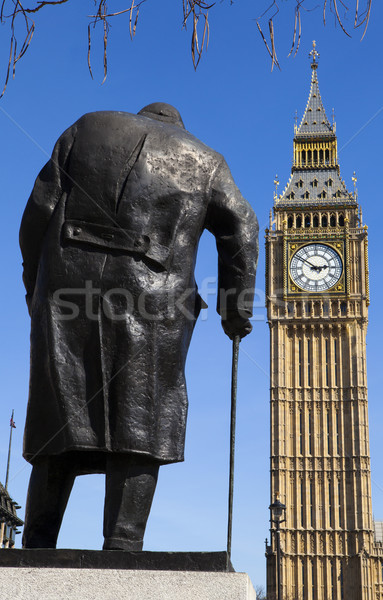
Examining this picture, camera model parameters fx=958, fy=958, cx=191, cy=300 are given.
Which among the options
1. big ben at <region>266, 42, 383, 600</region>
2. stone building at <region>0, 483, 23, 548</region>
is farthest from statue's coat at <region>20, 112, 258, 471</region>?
big ben at <region>266, 42, 383, 600</region>

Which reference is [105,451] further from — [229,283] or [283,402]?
[283,402]

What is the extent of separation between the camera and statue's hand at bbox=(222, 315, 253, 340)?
4.39 meters

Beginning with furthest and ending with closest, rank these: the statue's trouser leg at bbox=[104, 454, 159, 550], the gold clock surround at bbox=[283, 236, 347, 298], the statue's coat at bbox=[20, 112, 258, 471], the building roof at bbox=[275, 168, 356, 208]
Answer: the building roof at bbox=[275, 168, 356, 208], the gold clock surround at bbox=[283, 236, 347, 298], the statue's coat at bbox=[20, 112, 258, 471], the statue's trouser leg at bbox=[104, 454, 159, 550]

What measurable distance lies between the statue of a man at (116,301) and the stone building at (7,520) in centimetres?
3972

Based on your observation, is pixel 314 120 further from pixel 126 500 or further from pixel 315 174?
pixel 126 500

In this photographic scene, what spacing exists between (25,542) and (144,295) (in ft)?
3.80

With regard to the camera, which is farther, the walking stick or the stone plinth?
the walking stick

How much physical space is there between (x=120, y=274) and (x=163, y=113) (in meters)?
0.98

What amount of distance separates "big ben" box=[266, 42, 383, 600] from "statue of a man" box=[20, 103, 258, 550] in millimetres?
46968

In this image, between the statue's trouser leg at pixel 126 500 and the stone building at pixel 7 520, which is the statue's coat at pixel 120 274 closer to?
the statue's trouser leg at pixel 126 500

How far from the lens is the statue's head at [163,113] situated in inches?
182

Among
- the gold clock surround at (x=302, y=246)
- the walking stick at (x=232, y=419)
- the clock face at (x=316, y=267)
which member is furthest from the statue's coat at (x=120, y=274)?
the clock face at (x=316, y=267)

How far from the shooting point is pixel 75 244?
4148 millimetres

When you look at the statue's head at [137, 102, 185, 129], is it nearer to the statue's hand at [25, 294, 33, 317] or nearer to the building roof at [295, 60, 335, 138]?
the statue's hand at [25, 294, 33, 317]
